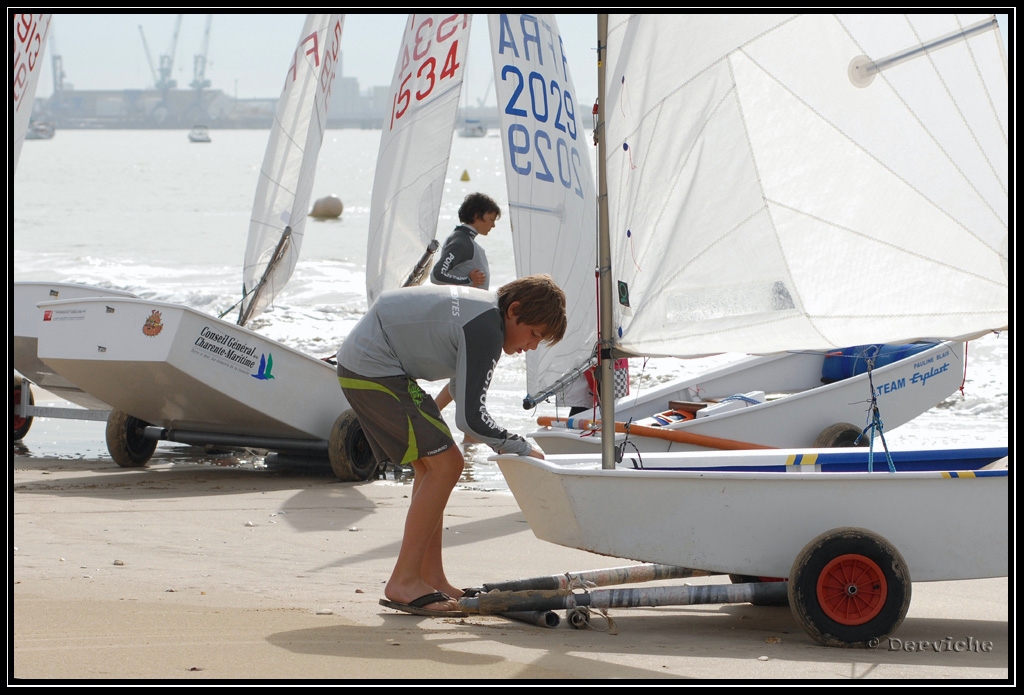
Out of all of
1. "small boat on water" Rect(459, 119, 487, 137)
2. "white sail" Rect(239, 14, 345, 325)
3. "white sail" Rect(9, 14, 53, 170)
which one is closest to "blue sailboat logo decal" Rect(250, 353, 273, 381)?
"white sail" Rect(9, 14, 53, 170)

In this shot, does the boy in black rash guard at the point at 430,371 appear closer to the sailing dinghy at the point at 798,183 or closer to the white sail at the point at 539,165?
the sailing dinghy at the point at 798,183

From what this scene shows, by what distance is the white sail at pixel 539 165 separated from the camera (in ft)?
17.8

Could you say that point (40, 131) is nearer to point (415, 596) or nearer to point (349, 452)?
point (349, 452)

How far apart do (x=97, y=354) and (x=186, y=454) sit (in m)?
1.67

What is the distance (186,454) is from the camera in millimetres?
7480

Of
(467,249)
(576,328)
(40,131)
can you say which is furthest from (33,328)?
(40,131)

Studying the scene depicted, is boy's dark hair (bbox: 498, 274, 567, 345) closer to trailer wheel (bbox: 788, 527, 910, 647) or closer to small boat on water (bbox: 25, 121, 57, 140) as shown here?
trailer wheel (bbox: 788, 527, 910, 647)

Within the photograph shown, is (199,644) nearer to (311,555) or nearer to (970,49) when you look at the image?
(311,555)

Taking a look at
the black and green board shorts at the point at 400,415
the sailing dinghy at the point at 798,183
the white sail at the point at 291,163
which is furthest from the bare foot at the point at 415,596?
the white sail at the point at 291,163

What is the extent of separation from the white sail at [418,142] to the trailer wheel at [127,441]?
76.6 inches

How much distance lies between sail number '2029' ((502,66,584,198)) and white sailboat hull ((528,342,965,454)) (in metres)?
1.36

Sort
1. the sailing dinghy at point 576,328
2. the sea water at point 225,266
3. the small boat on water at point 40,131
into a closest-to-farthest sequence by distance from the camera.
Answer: the sailing dinghy at point 576,328 → the sea water at point 225,266 → the small boat on water at point 40,131

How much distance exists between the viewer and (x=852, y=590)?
127 inches
